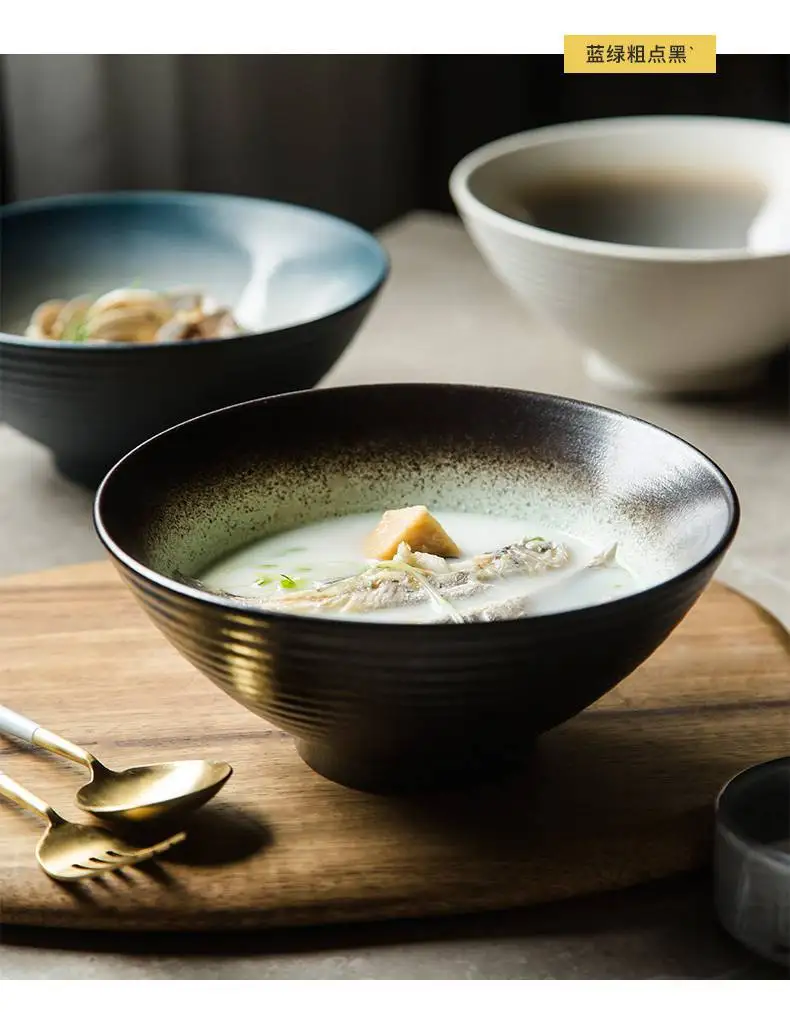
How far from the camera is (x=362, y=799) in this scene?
102 cm

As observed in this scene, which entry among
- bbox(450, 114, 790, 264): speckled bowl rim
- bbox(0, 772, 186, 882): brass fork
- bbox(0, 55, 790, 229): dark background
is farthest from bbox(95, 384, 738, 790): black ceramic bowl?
bbox(0, 55, 790, 229): dark background

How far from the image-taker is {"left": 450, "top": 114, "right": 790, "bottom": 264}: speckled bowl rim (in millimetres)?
1659

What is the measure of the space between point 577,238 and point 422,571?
99 cm

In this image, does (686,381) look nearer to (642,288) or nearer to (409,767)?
(642,288)

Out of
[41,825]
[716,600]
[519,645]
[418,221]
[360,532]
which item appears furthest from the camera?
[418,221]

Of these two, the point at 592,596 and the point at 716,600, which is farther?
the point at 716,600

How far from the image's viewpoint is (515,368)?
1.97 metres

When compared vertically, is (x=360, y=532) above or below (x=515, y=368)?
above

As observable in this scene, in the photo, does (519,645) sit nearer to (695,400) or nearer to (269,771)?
(269,771)

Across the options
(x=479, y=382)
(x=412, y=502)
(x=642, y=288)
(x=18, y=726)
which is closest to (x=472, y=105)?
(x=479, y=382)

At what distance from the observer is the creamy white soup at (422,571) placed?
1.05 meters
